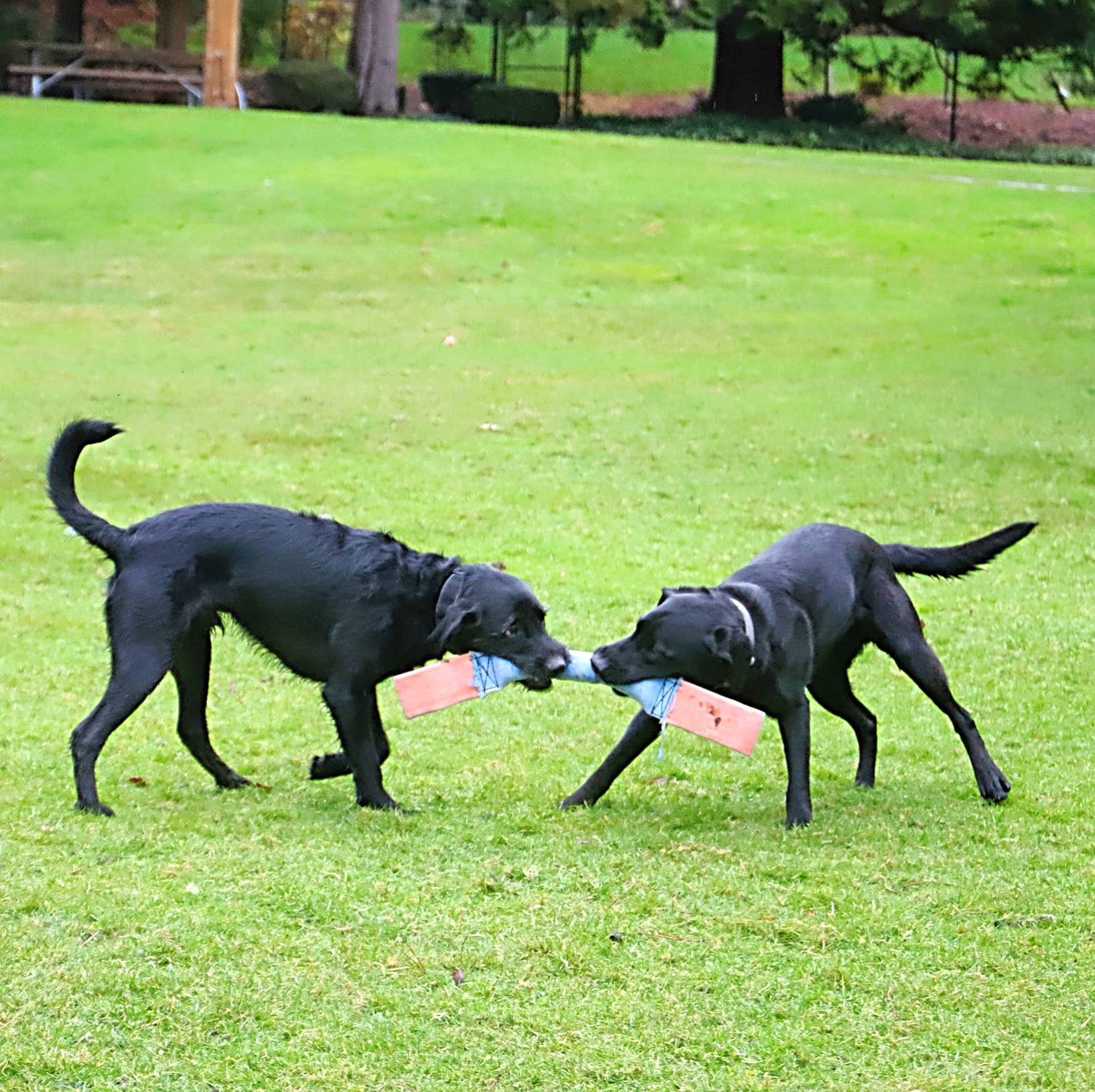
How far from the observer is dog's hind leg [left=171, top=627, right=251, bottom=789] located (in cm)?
666

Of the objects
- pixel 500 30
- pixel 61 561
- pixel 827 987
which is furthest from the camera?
pixel 500 30

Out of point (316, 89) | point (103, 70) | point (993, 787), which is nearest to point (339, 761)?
point (993, 787)

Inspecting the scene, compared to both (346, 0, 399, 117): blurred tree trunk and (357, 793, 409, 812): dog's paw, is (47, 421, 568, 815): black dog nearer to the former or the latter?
(357, 793, 409, 812): dog's paw

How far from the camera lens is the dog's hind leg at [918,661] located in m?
6.77

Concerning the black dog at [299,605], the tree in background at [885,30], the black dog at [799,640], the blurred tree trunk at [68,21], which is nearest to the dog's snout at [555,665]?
the black dog at [299,605]

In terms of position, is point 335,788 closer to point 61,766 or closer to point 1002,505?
point 61,766

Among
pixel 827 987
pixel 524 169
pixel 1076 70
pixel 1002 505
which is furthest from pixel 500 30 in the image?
pixel 827 987

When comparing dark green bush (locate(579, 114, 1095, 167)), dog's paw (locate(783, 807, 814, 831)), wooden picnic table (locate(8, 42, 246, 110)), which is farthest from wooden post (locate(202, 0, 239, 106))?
dog's paw (locate(783, 807, 814, 831))

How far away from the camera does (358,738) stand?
20.8 ft

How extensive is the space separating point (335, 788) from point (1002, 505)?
25.0 ft

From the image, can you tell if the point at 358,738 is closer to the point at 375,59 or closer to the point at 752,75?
the point at 375,59

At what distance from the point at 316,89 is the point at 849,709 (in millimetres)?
32692

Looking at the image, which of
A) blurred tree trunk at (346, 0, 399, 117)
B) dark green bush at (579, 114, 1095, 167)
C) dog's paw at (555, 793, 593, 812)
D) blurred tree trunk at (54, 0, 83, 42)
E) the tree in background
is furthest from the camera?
blurred tree trunk at (54, 0, 83, 42)

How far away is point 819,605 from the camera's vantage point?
6.59 metres
